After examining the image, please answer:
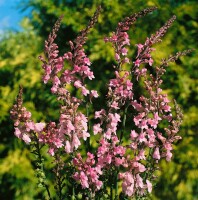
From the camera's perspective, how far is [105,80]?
4664 millimetres

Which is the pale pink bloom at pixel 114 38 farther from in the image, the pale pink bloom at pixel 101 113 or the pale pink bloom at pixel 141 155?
the pale pink bloom at pixel 141 155

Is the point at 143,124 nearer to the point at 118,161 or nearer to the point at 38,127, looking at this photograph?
the point at 118,161

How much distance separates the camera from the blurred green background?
451cm

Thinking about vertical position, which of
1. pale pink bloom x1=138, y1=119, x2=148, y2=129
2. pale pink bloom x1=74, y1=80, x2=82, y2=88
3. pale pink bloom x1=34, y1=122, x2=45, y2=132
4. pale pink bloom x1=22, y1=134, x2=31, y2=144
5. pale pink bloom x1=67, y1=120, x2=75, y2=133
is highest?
pale pink bloom x1=74, y1=80, x2=82, y2=88

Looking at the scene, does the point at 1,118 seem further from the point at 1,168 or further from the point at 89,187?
the point at 89,187

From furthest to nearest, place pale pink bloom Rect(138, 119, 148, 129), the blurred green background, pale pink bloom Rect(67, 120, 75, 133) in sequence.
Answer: the blurred green background < pale pink bloom Rect(138, 119, 148, 129) < pale pink bloom Rect(67, 120, 75, 133)

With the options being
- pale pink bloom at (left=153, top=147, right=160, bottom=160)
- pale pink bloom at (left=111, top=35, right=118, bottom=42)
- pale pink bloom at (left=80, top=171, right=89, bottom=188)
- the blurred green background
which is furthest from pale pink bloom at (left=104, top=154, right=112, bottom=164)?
the blurred green background

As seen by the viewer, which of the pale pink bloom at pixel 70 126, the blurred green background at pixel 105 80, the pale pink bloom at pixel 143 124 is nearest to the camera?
the pale pink bloom at pixel 70 126

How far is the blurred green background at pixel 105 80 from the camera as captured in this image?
451 centimetres

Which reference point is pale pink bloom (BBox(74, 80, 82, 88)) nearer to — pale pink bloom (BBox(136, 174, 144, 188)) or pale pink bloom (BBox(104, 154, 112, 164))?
pale pink bloom (BBox(104, 154, 112, 164))

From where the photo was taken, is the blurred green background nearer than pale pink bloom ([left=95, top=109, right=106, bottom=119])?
No

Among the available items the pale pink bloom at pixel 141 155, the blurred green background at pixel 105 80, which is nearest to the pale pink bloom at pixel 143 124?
the pale pink bloom at pixel 141 155

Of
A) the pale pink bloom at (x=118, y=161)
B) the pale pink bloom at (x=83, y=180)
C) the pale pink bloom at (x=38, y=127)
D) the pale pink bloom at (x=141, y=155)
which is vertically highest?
the pale pink bloom at (x=38, y=127)

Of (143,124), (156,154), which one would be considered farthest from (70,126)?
(156,154)
